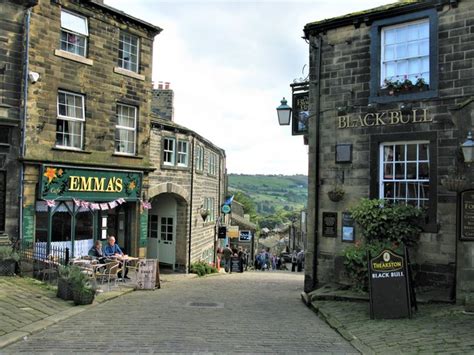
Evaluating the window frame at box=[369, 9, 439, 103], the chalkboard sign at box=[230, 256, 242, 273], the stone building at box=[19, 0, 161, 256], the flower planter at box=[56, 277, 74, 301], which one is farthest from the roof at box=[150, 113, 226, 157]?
the window frame at box=[369, 9, 439, 103]

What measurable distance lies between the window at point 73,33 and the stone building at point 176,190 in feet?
15.9

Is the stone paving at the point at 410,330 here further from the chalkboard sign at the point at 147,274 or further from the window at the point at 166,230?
the window at the point at 166,230

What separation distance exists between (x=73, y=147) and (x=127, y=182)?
2590mm

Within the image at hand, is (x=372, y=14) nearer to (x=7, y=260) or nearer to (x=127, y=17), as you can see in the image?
(x=127, y=17)

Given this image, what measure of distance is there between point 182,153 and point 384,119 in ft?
41.4

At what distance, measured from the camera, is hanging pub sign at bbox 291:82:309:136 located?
13664mm

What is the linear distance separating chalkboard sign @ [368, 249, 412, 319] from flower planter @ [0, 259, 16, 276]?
31.4ft

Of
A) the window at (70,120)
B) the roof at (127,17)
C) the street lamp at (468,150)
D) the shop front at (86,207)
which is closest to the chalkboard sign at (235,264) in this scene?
the shop front at (86,207)

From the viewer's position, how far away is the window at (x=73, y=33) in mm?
15570

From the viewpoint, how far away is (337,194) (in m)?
11.8

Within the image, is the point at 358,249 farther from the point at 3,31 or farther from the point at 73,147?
the point at 3,31

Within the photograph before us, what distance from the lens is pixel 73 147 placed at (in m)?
15.9

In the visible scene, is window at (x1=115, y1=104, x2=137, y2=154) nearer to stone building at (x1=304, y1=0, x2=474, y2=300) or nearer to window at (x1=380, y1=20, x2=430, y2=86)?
stone building at (x1=304, y1=0, x2=474, y2=300)

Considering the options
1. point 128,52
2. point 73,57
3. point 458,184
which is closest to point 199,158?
point 128,52
